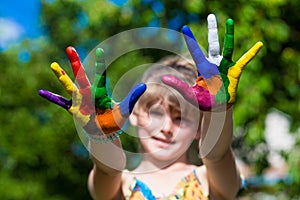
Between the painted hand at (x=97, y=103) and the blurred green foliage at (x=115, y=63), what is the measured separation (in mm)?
1332

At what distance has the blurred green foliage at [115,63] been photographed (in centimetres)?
277

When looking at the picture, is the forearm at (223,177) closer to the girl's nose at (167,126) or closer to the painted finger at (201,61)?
the girl's nose at (167,126)

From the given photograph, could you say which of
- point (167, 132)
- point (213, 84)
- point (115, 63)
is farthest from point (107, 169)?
point (115, 63)

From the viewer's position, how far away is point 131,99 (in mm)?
1320

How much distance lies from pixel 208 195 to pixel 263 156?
1.51 metres

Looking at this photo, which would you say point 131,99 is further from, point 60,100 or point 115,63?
point 115,63

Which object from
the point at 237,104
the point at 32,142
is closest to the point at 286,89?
the point at 237,104

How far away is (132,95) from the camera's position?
1.32 metres

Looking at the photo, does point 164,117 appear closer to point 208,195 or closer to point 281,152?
point 208,195

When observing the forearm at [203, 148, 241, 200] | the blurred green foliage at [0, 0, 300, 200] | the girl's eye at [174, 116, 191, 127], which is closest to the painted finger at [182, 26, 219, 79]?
the forearm at [203, 148, 241, 200]

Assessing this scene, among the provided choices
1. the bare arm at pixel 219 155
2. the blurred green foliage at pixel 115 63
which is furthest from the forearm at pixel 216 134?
the blurred green foliage at pixel 115 63

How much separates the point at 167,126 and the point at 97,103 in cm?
50

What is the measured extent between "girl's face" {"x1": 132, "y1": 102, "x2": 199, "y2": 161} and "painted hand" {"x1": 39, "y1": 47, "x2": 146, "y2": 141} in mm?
462

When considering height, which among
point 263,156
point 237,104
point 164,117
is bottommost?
point 263,156
